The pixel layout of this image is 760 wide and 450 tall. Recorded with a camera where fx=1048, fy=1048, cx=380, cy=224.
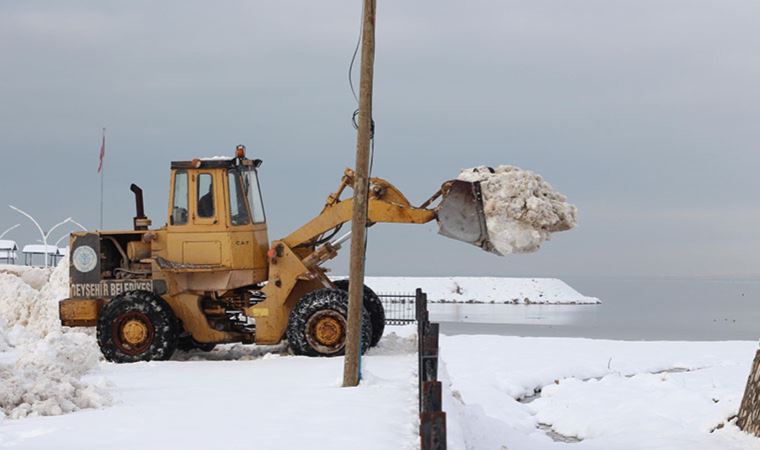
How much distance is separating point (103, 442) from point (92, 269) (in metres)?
8.21

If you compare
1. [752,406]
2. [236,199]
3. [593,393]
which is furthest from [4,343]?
[752,406]

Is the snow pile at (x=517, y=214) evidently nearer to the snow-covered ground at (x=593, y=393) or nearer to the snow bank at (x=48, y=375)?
the snow-covered ground at (x=593, y=393)

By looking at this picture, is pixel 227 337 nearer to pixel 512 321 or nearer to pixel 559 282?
pixel 512 321

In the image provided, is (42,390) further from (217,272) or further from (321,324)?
(217,272)

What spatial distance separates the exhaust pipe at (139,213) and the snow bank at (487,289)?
48377mm

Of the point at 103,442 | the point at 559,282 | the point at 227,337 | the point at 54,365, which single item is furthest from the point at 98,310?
the point at 559,282

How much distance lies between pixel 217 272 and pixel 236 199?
1191 mm

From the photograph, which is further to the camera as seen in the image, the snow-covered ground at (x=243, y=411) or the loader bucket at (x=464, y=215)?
the loader bucket at (x=464, y=215)

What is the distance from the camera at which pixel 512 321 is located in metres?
45.7

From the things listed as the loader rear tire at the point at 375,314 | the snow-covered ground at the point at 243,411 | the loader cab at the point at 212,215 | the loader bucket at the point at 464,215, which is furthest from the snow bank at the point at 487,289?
the snow-covered ground at the point at 243,411

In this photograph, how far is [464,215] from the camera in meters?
15.2

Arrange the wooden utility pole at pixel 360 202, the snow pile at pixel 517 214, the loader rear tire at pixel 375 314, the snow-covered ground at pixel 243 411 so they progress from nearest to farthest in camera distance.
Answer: the snow-covered ground at pixel 243 411 < the wooden utility pole at pixel 360 202 < the snow pile at pixel 517 214 < the loader rear tire at pixel 375 314

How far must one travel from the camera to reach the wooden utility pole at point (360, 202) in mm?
12562

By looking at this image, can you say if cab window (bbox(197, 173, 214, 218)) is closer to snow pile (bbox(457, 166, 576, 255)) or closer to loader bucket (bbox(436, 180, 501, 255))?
loader bucket (bbox(436, 180, 501, 255))
